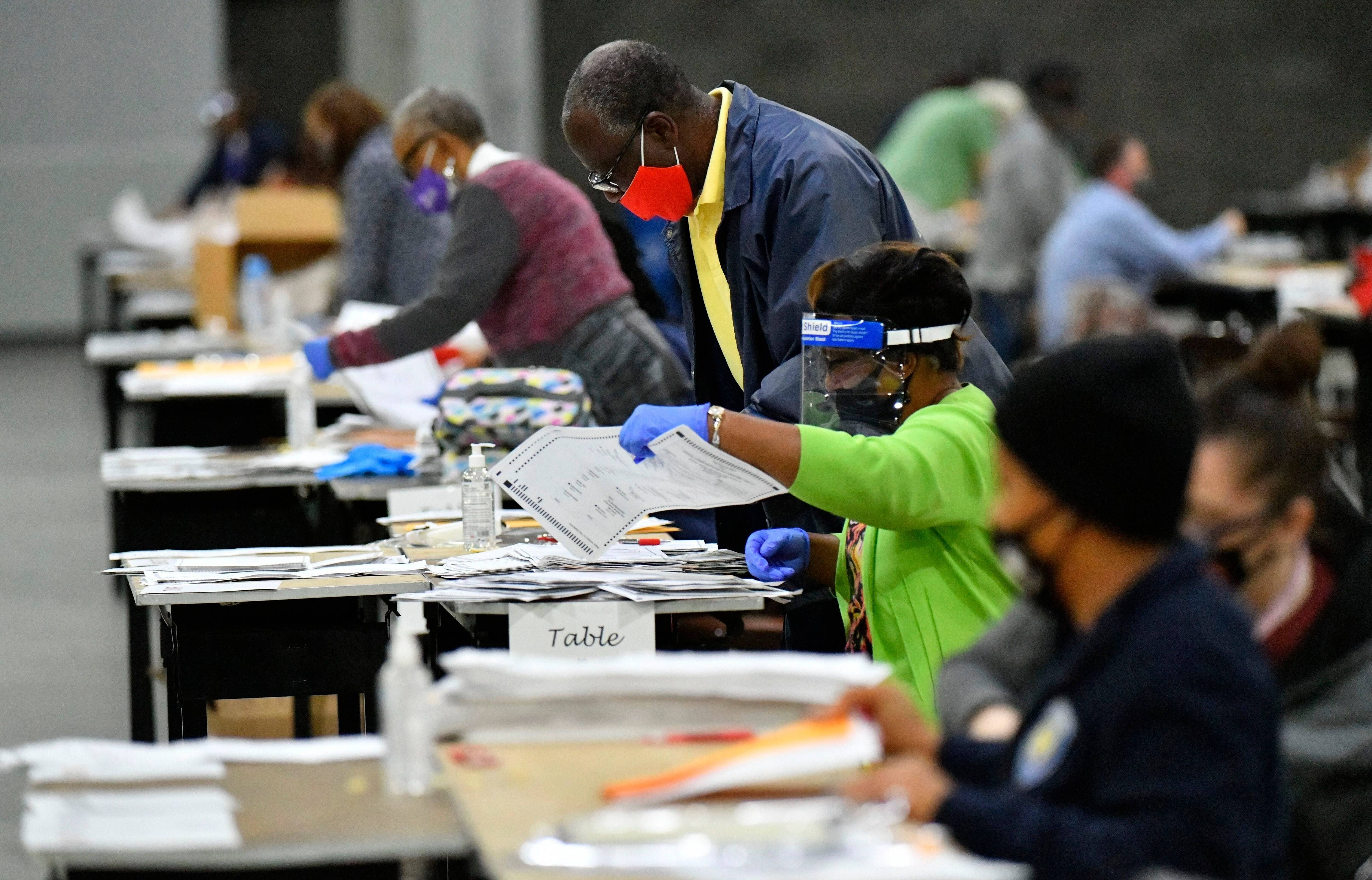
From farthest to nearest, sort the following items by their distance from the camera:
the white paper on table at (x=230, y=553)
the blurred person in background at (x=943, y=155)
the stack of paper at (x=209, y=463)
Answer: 1. the blurred person in background at (x=943, y=155)
2. the stack of paper at (x=209, y=463)
3. the white paper on table at (x=230, y=553)

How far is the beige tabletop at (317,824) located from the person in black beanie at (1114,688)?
0.43 meters

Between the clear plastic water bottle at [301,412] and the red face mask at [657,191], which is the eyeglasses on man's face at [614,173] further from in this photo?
the clear plastic water bottle at [301,412]

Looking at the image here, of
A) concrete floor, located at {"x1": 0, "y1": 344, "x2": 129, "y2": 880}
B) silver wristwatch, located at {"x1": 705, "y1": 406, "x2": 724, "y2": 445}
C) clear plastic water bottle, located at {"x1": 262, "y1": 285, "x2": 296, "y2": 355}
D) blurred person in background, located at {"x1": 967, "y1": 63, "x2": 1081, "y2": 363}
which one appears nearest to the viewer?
silver wristwatch, located at {"x1": 705, "y1": 406, "x2": 724, "y2": 445}

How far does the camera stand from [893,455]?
258cm

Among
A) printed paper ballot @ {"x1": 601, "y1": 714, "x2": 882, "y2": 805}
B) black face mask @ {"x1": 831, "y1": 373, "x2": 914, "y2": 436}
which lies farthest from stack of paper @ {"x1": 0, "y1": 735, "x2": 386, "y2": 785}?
black face mask @ {"x1": 831, "y1": 373, "x2": 914, "y2": 436}

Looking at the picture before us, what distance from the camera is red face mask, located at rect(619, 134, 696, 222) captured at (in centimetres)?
347

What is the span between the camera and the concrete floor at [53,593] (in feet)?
15.4

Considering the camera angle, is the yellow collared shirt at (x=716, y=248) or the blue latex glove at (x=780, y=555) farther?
the yellow collared shirt at (x=716, y=248)

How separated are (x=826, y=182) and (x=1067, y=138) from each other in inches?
291

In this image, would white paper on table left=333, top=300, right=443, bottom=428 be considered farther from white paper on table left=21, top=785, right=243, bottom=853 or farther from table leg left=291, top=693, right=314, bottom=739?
white paper on table left=21, top=785, right=243, bottom=853

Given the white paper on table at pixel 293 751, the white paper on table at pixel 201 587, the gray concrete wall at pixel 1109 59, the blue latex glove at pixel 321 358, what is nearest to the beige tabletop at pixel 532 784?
the white paper on table at pixel 293 751

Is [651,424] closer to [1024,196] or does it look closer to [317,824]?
[317,824]

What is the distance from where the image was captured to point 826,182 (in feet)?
11.0

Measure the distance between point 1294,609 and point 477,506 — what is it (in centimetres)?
168
